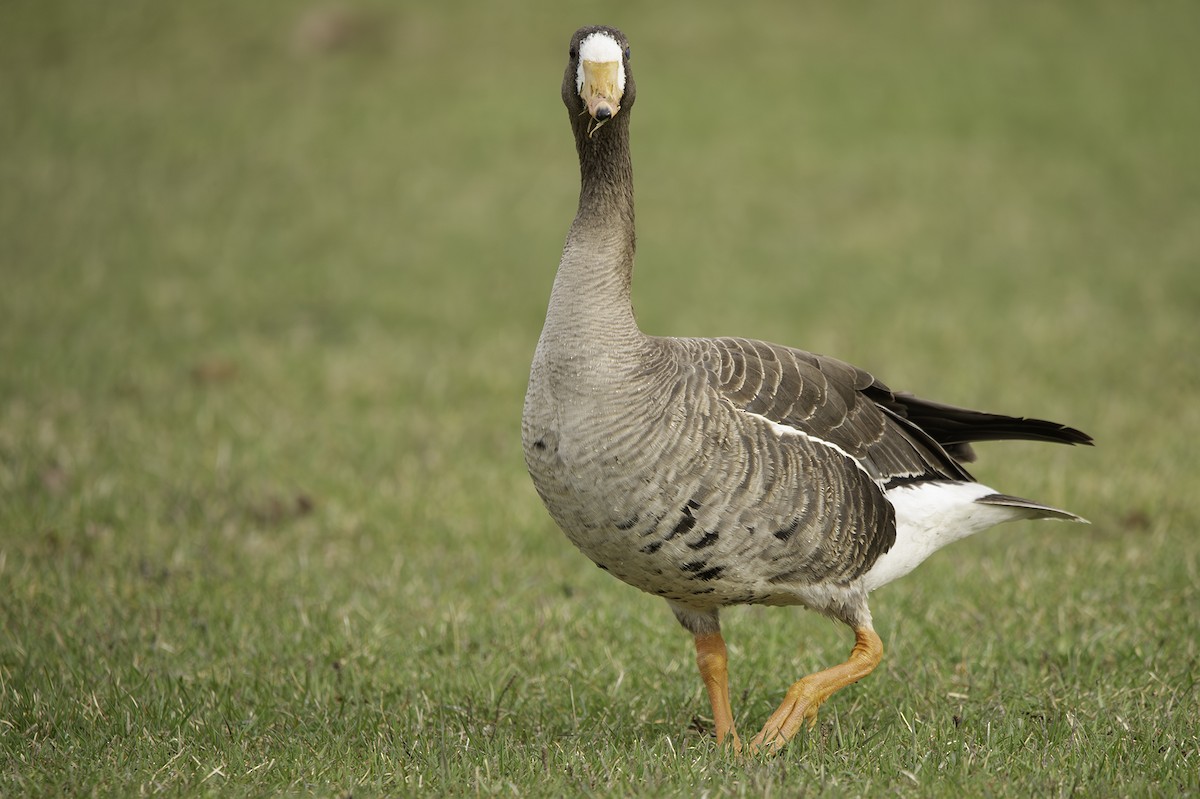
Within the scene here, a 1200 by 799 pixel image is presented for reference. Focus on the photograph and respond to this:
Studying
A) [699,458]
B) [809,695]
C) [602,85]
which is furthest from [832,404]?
[602,85]

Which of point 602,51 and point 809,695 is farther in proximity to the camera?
point 809,695

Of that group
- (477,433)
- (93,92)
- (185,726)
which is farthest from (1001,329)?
(93,92)

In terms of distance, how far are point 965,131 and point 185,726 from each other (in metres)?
15.1

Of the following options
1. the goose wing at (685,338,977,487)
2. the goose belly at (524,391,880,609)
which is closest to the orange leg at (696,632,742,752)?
the goose belly at (524,391,880,609)

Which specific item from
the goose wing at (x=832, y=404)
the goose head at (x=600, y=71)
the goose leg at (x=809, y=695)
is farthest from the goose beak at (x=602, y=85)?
the goose leg at (x=809, y=695)

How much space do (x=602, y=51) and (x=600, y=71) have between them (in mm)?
71

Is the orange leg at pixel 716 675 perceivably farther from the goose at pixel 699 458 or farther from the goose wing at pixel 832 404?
the goose wing at pixel 832 404

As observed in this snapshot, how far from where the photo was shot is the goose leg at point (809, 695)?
14.9 ft

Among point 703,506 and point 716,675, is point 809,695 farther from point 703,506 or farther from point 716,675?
point 703,506

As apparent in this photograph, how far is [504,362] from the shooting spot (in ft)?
35.1

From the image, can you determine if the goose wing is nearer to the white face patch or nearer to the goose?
the goose

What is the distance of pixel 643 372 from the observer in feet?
14.5

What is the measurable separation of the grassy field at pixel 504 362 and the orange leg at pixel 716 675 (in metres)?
0.19

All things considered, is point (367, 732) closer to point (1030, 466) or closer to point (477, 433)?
point (477, 433)
